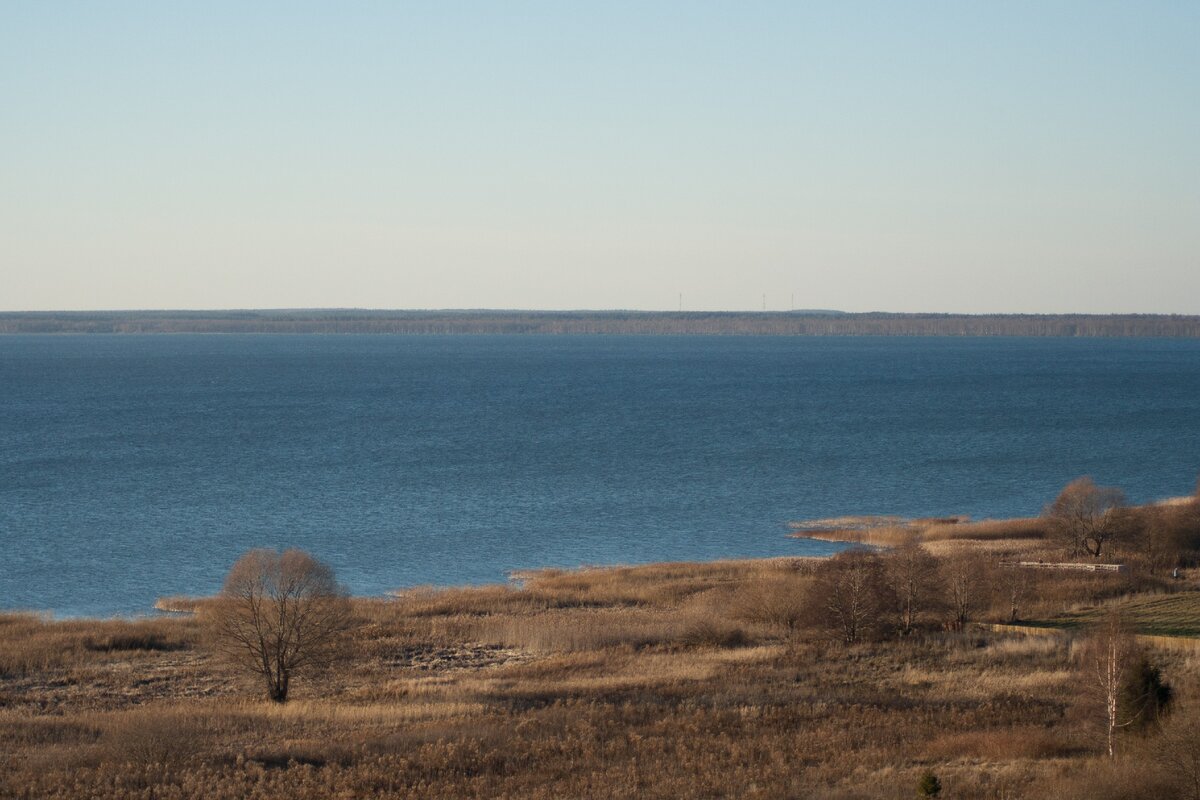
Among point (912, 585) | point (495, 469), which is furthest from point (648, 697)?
point (495, 469)

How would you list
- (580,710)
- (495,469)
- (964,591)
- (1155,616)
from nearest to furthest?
(580,710)
(1155,616)
(964,591)
(495,469)

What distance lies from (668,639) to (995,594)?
32.0 ft

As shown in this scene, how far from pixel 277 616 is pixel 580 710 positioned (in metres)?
7.13

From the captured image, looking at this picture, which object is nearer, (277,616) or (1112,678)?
(1112,678)

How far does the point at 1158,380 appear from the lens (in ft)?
540

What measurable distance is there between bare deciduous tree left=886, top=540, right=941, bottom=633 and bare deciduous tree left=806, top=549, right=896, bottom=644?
505 mm

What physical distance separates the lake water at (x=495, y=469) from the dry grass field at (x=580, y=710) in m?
11.0

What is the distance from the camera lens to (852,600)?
1227 inches

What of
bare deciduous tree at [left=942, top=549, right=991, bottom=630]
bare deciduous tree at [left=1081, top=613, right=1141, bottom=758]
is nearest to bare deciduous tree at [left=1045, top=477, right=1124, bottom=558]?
bare deciduous tree at [left=942, top=549, right=991, bottom=630]

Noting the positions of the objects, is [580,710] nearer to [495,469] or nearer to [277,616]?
[277,616]

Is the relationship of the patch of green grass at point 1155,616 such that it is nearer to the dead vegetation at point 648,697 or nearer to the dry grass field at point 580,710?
the dead vegetation at point 648,697

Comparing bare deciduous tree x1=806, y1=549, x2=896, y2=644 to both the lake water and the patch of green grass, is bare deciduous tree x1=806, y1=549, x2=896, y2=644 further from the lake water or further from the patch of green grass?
the lake water

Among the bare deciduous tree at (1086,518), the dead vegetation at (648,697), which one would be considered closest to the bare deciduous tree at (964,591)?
the dead vegetation at (648,697)

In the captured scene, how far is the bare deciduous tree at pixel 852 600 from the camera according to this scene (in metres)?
31.1
